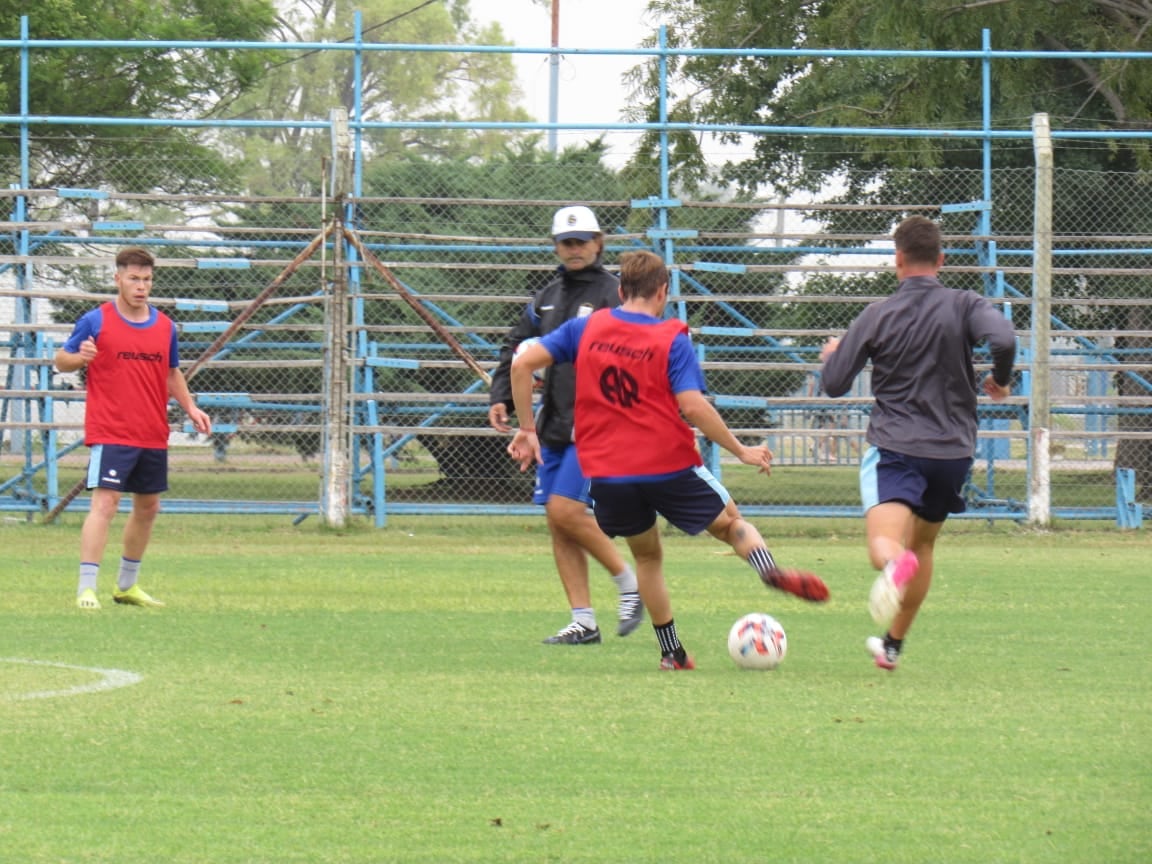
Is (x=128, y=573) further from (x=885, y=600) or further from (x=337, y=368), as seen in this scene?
(x=337, y=368)

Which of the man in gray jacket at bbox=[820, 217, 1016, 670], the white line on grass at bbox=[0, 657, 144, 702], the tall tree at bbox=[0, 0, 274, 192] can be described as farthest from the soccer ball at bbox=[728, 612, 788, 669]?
the tall tree at bbox=[0, 0, 274, 192]

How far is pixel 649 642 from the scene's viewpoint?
28.6 feet

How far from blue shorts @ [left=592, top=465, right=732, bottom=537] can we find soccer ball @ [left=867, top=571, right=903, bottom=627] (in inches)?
37.5

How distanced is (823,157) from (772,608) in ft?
42.6

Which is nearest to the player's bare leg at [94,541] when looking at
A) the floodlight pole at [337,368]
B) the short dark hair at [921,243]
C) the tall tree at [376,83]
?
the short dark hair at [921,243]

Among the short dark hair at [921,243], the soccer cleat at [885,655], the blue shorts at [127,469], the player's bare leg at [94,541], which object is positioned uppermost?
the short dark hair at [921,243]

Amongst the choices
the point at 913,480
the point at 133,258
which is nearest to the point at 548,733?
the point at 913,480

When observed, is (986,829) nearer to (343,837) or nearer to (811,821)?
Result: (811,821)

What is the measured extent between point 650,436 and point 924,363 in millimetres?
1153

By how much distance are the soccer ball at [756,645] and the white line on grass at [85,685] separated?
2.46 m

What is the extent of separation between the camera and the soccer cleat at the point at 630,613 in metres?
8.49

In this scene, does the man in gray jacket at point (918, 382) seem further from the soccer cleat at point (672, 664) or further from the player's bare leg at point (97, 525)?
the player's bare leg at point (97, 525)

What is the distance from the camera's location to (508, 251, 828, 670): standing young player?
23.9 ft

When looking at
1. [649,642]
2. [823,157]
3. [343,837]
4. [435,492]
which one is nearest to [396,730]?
[343,837]
